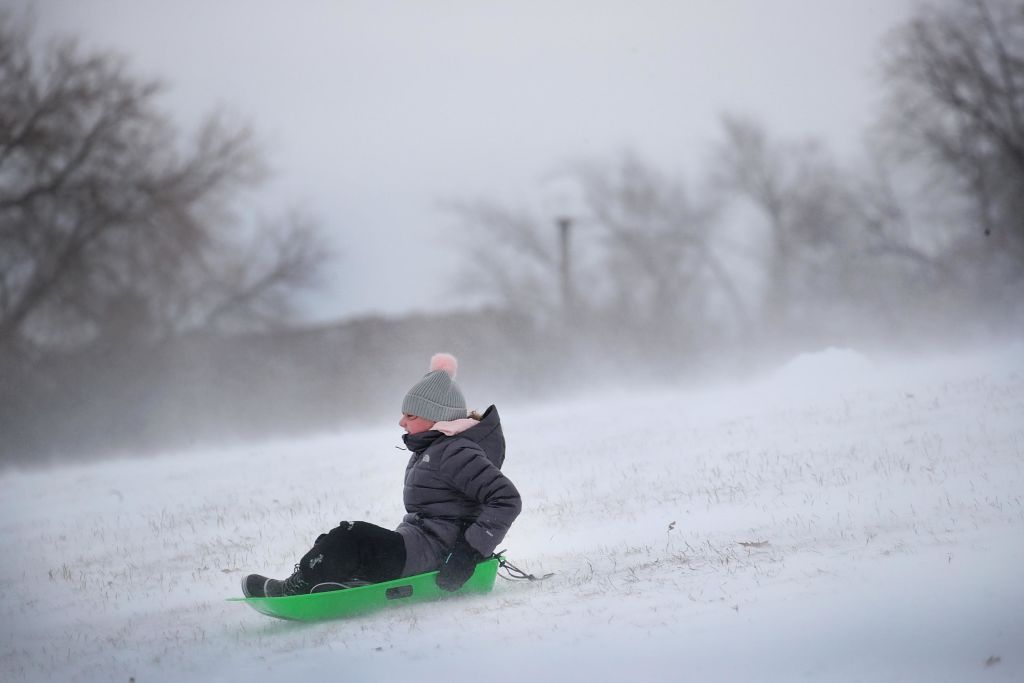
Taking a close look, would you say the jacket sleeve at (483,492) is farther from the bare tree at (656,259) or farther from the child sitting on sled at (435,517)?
the bare tree at (656,259)

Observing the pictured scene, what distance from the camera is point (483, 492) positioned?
5.06m

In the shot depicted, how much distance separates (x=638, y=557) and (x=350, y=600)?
2.04 m

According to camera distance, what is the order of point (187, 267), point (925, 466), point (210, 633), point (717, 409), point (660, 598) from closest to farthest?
point (660, 598)
point (210, 633)
point (925, 466)
point (717, 409)
point (187, 267)

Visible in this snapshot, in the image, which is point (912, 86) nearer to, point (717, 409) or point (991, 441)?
point (717, 409)

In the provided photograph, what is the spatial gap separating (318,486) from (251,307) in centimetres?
1253

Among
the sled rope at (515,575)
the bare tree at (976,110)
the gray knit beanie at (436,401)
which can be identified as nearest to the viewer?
the gray knit beanie at (436,401)

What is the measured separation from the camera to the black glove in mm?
5059

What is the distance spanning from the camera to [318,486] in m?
11.5

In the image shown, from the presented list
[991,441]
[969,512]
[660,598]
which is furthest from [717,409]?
[660,598]

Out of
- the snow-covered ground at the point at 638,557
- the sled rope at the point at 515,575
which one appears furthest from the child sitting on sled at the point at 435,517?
the sled rope at the point at 515,575

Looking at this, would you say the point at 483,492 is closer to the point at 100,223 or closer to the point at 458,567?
the point at 458,567

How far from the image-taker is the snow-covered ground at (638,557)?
4.32 metres

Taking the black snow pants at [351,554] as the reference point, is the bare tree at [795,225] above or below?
above

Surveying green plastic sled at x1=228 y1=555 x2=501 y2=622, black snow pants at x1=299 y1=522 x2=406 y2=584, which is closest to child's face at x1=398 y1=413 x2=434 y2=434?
black snow pants at x1=299 y1=522 x2=406 y2=584
